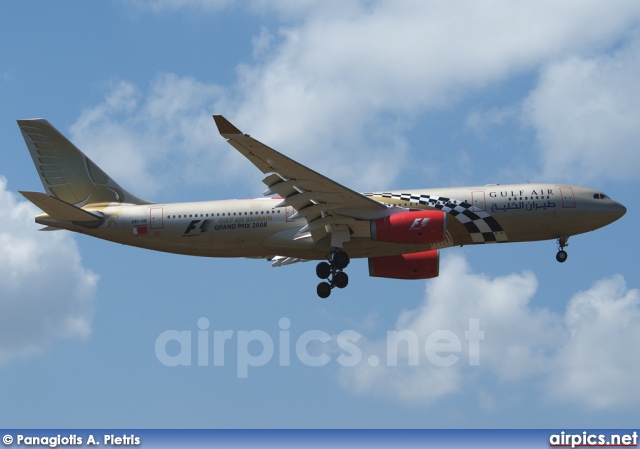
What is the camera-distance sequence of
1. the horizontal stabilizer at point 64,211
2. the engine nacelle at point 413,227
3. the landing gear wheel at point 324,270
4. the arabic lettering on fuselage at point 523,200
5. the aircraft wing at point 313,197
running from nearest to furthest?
1. the aircraft wing at point 313,197
2. the engine nacelle at point 413,227
3. the horizontal stabilizer at point 64,211
4. the arabic lettering on fuselage at point 523,200
5. the landing gear wheel at point 324,270

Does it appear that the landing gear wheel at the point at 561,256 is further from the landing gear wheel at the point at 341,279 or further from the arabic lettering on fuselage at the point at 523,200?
the landing gear wheel at the point at 341,279

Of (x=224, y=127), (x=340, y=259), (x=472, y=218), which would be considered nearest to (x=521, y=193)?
(x=472, y=218)

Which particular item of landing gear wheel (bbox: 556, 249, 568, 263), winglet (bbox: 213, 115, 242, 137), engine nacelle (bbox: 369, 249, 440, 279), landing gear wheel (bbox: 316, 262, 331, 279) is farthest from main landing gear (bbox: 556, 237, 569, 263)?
winglet (bbox: 213, 115, 242, 137)

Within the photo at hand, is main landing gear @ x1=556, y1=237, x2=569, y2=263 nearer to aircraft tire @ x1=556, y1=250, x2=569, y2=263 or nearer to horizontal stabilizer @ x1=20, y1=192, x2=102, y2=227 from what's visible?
aircraft tire @ x1=556, y1=250, x2=569, y2=263

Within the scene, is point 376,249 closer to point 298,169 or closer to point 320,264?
point 320,264

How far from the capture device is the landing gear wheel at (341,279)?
168 ft

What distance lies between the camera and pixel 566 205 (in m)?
50.6

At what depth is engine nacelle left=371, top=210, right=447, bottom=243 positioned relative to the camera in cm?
4847

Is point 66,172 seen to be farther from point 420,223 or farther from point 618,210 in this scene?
point 618,210

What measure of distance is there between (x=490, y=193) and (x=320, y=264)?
8481mm

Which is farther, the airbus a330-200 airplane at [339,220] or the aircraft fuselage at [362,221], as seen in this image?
the aircraft fuselage at [362,221]

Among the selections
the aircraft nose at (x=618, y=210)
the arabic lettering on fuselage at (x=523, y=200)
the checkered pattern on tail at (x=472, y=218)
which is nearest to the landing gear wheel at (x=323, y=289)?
the checkered pattern on tail at (x=472, y=218)

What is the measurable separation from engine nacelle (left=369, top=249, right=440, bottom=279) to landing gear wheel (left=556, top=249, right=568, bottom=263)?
229 inches

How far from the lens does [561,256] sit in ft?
172
